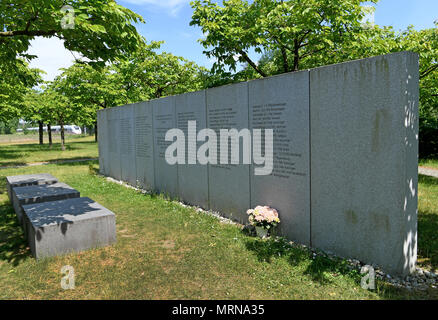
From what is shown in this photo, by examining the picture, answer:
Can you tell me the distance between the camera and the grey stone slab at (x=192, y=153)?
8648 mm

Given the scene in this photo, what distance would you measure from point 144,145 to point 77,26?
638cm

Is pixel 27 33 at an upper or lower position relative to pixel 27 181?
upper

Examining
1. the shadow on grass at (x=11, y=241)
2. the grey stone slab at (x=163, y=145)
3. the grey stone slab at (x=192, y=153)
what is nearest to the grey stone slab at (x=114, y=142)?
the grey stone slab at (x=163, y=145)

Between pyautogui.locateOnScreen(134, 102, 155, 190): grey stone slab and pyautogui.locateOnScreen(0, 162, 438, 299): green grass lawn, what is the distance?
4240mm

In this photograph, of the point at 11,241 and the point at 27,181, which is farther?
the point at 27,181

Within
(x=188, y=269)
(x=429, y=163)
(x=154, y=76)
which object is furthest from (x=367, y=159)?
(x=154, y=76)

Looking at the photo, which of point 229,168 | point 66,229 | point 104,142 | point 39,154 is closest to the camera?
point 66,229

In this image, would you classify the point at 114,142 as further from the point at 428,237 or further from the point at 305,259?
the point at 428,237

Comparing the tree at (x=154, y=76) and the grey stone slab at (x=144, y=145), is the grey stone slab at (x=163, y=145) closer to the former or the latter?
the grey stone slab at (x=144, y=145)

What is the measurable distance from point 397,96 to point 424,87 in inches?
479

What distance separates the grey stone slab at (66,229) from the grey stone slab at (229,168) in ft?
9.43

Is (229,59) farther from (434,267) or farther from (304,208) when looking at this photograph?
(434,267)

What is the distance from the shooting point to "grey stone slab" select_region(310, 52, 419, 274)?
14.7 ft

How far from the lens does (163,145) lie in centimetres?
1045
